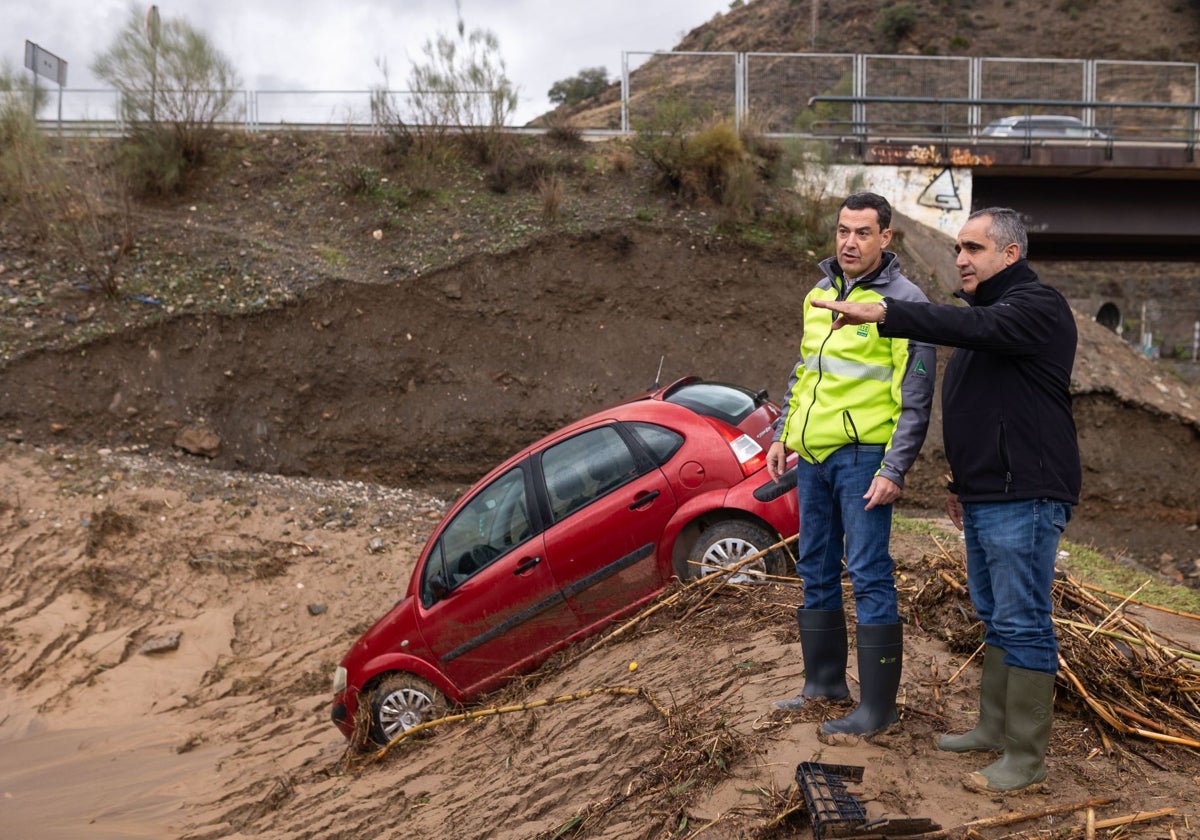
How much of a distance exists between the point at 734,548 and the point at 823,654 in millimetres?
2100

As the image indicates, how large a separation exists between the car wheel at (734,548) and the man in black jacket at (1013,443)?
2.74m

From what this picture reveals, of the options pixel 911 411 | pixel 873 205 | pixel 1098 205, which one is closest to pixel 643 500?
pixel 911 411

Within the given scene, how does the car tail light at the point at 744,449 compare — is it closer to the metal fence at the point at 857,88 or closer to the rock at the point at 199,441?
the rock at the point at 199,441

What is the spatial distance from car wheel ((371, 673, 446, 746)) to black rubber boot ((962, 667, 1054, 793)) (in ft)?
13.4

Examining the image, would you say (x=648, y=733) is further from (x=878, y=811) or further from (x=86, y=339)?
(x=86, y=339)

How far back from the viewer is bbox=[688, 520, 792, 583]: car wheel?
21.7ft

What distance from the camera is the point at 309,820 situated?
6.13 meters

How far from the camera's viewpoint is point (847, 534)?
14.3 ft

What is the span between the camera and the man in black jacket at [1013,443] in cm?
370

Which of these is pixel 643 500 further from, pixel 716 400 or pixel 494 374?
pixel 494 374

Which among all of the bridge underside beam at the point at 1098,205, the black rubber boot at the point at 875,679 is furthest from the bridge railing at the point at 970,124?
the black rubber boot at the point at 875,679

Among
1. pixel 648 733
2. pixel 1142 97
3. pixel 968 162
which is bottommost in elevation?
A: pixel 648 733

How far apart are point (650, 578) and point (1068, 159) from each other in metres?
18.1

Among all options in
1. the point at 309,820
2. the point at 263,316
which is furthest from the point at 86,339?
the point at 309,820
